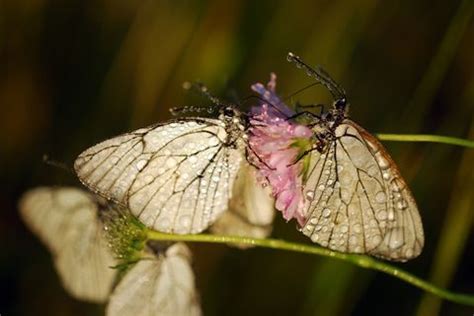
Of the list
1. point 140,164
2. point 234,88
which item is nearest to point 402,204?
point 140,164

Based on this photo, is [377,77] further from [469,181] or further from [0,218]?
[0,218]

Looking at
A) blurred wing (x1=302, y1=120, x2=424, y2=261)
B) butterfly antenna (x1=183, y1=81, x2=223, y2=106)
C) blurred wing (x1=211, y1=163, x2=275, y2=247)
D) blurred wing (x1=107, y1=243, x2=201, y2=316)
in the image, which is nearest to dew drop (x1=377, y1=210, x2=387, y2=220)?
blurred wing (x1=302, y1=120, x2=424, y2=261)

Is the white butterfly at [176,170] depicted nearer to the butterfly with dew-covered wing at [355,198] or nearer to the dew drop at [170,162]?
the dew drop at [170,162]

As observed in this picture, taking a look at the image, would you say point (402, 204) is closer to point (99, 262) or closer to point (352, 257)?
point (352, 257)

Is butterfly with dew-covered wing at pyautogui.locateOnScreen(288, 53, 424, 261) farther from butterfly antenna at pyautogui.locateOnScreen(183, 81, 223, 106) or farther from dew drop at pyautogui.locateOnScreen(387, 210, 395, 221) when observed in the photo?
butterfly antenna at pyautogui.locateOnScreen(183, 81, 223, 106)

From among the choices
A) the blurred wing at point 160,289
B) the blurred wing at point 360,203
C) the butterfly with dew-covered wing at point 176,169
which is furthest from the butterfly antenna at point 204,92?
the blurred wing at point 160,289

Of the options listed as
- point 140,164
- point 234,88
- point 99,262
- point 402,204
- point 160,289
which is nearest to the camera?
point 402,204

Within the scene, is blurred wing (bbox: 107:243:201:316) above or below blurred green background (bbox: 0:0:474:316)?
below
